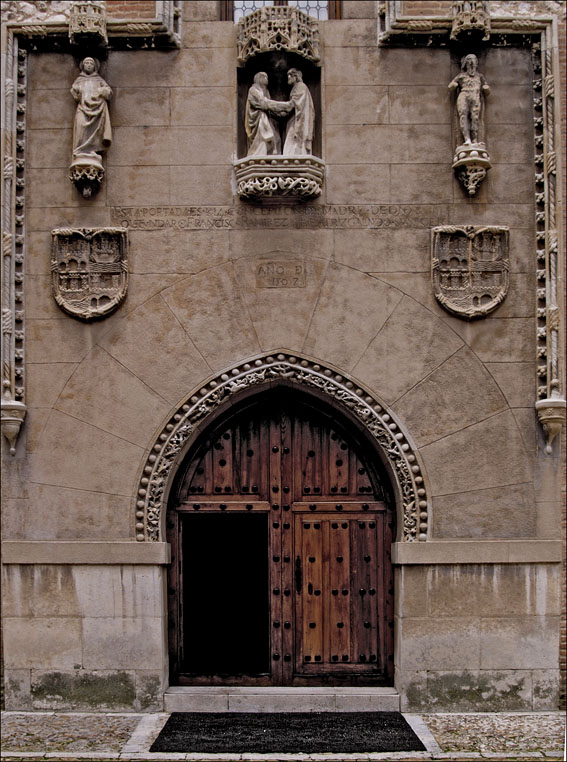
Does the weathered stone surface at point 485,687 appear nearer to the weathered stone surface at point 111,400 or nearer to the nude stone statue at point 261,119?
the weathered stone surface at point 111,400

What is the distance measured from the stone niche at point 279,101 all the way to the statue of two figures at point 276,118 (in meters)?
0.01

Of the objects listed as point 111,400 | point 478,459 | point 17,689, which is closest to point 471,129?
point 478,459

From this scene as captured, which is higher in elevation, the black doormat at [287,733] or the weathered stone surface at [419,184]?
the weathered stone surface at [419,184]

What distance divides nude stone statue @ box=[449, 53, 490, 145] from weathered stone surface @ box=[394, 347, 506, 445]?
2327 millimetres

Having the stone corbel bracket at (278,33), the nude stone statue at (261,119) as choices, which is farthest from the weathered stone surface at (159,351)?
the stone corbel bracket at (278,33)

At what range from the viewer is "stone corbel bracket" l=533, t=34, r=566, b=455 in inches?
416

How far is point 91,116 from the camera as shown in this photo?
10.7m

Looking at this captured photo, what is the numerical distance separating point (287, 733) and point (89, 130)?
631cm

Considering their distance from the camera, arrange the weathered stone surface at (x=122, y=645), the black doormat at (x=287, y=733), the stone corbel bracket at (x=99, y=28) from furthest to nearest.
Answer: the stone corbel bracket at (x=99, y=28) < the weathered stone surface at (x=122, y=645) < the black doormat at (x=287, y=733)

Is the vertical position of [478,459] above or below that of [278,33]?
below

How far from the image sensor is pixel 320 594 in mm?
10898

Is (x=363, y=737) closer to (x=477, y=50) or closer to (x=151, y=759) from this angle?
(x=151, y=759)

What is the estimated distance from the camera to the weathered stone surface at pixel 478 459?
10.6 m

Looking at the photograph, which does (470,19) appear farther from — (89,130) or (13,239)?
(13,239)
